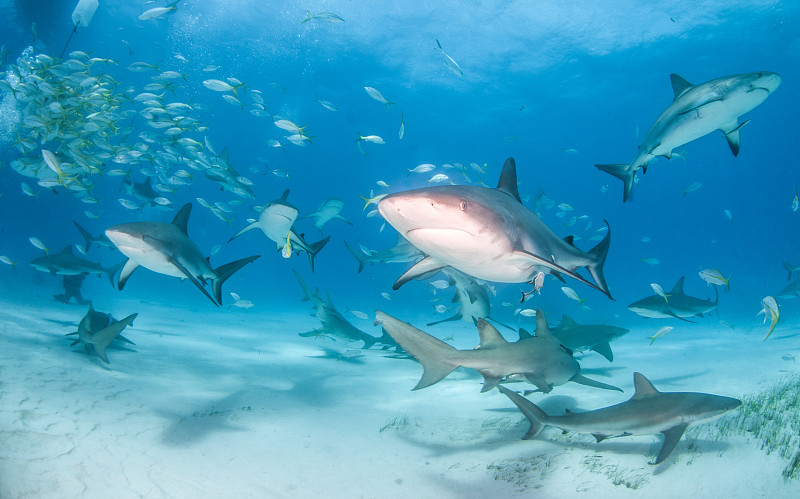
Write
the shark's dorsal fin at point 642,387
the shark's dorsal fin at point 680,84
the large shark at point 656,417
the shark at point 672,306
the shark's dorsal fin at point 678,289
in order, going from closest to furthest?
the large shark at point 656,417 < the shark's dorsal fin at point 642,387 < the shark's dorsal fin at point 680,84 < the shark at point 672,306 < the shark's dorsal fin at point 678,289

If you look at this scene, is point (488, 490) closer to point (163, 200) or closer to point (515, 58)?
point (163, 200)

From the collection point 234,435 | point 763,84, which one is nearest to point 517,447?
point 234,435

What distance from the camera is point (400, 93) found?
38.9m

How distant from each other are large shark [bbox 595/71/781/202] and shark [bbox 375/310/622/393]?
7.65ft

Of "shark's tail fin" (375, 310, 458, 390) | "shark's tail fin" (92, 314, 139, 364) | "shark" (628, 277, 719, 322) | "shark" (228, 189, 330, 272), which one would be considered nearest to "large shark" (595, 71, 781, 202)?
"shark's tail fin" (375, 310, 458, 390)

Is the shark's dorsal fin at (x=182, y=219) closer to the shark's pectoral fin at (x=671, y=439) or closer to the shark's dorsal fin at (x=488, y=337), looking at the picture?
the shark's dorsal fin at (x=488, y=337)

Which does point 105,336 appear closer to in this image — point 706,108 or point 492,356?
point 492,356

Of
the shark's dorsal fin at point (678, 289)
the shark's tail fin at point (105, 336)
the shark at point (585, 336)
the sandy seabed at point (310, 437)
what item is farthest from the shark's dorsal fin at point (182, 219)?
the shark's dorsal fin at point (678, 289)

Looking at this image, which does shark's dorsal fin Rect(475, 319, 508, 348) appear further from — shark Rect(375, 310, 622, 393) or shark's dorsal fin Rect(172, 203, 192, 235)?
shark's dorsal fin Rect(172, 203, 192, 235)

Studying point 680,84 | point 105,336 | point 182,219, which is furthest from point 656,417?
point 105,336

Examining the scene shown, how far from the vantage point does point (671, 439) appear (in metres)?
3.12

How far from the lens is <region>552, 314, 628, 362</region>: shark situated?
22.5 ft

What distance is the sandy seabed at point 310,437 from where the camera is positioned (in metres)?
3.23

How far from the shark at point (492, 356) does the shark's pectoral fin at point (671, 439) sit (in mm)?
1021
